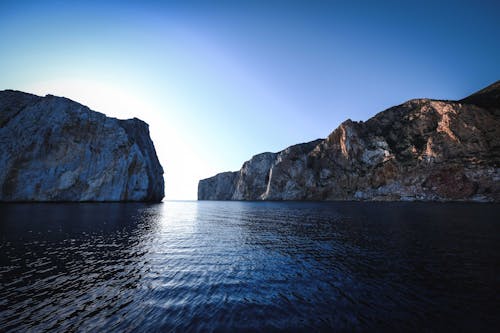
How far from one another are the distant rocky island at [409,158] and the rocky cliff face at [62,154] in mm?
110921

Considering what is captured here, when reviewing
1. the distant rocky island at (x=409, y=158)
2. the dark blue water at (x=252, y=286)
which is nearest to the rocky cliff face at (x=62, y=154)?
the dark blue water at (x=252, y=286)

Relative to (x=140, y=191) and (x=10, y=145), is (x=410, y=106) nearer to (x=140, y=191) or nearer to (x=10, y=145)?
(x=140, y=191)

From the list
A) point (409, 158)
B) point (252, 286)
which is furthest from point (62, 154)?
point (409, 158)

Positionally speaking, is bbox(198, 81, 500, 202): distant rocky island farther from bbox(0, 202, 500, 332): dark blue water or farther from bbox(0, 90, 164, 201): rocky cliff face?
bbox(0, 90, 164, 201): rocky cliff face

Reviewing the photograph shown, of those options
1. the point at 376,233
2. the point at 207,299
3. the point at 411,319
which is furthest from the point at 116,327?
the point at 376,233

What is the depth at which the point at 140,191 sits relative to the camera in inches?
4218

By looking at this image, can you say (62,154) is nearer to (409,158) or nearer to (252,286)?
(252,286)

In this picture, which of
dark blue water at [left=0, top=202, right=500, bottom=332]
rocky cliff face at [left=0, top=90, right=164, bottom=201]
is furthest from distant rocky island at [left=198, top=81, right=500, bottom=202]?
rocky cliff face at [left=0, top=90, right=164, bottom=201]

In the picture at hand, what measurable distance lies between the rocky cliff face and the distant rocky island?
111 meters

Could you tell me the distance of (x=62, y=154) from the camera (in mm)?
87125

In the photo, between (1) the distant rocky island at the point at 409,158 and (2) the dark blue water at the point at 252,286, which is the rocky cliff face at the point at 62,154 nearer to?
(2) the dark blue water at the point at 252,286

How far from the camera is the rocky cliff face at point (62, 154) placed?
267ft

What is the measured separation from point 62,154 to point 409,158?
6282 inches

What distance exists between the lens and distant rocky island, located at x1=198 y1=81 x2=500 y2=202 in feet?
303
